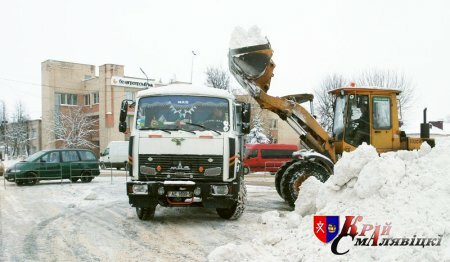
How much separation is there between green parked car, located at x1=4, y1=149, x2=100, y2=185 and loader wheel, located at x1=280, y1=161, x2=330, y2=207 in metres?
12.0

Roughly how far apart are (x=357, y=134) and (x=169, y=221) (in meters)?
4.87

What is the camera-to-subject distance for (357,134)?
10547 millimetres

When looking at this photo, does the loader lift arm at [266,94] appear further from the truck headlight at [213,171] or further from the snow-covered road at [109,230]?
the truck headlight at [213,171]

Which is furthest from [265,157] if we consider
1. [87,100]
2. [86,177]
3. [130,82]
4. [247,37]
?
[87,100]

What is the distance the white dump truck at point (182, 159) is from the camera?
8.79 metres

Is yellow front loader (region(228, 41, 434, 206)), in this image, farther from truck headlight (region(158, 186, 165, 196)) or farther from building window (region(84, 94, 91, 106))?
building window (region(84, 94, 91, 106))

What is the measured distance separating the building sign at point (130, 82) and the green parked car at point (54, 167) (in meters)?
24.4

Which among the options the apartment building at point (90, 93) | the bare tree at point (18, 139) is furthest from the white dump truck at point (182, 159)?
the bare tree at point (18, 139)

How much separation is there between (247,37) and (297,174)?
3480 mm

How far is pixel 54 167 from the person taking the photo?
19.1 meters

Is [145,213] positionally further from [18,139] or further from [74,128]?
[18,139]

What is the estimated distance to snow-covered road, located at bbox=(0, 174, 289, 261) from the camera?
696 cm

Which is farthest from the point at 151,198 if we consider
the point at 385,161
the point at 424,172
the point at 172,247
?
the point at 424,172

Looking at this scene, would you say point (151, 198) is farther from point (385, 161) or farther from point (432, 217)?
point (432, 217)
